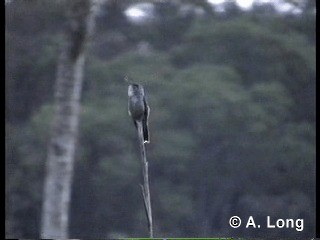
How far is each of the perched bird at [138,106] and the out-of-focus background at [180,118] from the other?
8214 mm

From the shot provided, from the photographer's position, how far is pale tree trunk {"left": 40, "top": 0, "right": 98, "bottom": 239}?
4469 millimetres

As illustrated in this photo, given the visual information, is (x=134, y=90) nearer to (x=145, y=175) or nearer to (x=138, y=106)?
(x=138, y=106)

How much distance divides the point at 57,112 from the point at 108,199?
7.98 meters

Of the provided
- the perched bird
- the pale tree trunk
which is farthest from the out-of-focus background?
the perched bird

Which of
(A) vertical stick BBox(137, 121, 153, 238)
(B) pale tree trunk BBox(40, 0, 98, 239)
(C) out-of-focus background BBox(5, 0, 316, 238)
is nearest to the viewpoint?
(A) vertical stick BBox(137, 121, 153, 238)

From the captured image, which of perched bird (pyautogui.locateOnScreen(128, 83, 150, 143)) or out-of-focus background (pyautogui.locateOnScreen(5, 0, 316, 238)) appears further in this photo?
out-of-focus background (pyautogui.locateOnScreen(5, 0, 316, 238))

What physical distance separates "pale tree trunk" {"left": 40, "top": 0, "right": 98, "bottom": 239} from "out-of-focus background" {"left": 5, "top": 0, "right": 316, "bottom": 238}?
7.28 m

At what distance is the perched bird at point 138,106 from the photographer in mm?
3619

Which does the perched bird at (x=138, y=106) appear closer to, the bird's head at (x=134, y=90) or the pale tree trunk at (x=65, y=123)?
the bird's head at (x=134, y=90)

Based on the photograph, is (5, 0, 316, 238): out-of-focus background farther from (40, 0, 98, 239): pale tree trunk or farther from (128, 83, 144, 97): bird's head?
(128, 83, 144, 97): bird's head

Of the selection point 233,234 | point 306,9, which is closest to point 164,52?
point 306,9

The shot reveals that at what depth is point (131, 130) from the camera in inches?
501

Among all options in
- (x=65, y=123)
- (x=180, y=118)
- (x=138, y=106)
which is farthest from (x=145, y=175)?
(x=180, y=118)

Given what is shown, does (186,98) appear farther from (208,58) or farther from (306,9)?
(306,9)
